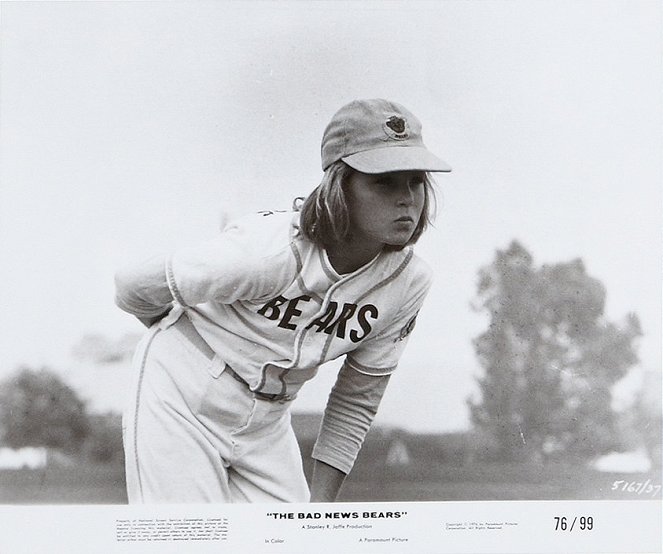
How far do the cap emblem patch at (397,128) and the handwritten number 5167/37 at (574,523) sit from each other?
0.70m

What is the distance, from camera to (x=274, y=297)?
139cm

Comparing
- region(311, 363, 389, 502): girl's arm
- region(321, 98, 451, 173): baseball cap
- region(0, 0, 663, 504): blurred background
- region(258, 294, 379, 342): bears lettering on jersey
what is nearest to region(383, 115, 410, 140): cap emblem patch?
region(321, 98, 451, 173): baseball cap

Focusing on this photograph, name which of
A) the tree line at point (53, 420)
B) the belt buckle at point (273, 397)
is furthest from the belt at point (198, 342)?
the tree line at point (53, 420)

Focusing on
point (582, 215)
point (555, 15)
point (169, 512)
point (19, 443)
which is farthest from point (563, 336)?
point (19, 443)

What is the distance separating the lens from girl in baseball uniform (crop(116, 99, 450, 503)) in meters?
1.36

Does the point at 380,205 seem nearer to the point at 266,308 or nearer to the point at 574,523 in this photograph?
the point at 266,308

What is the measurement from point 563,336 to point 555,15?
55cm

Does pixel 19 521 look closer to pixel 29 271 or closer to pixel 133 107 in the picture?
pixel 29 271

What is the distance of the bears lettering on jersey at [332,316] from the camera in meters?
1.39

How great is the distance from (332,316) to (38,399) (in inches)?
19.8

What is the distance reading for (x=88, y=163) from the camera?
1.52 meters

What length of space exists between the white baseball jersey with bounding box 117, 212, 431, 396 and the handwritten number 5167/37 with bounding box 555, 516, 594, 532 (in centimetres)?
46

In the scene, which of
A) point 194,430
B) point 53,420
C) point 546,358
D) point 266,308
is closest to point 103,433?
point 53,420

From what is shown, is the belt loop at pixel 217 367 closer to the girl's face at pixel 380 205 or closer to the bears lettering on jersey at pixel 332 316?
the bears lettering on jersey at pixel 332 316
